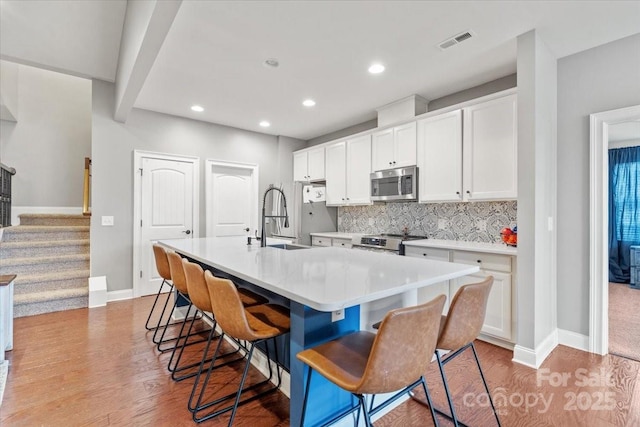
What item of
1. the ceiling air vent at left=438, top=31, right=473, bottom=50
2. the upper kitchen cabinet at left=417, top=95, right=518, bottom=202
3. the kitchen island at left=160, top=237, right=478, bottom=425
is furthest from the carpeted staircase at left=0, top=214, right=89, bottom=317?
the ceiling air vent at left=438, top=31, right=473, bottom=50

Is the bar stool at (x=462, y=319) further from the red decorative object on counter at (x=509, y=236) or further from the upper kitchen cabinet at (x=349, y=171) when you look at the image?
the upper kitchen cabinet at (x=349, y=171)

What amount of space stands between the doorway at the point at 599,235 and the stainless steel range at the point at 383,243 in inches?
62.3

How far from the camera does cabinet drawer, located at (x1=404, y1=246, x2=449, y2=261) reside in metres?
3.04

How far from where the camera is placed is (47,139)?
509cm

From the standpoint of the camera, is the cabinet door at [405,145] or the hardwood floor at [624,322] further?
the cabinet door at [405,145]

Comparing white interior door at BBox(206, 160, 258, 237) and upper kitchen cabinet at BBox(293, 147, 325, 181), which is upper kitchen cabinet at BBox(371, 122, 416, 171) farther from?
white interior door at BBox(206, 160, 258, 237)

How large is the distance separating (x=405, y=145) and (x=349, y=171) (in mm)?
1078

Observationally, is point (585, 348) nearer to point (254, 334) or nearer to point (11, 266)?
point (254, 334)

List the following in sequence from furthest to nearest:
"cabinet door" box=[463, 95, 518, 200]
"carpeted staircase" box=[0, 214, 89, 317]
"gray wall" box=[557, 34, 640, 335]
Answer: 1. "carpeted staircase" box=[0, 214, 89, 317]
2. "cabinet door" box=[463, 95, 518, 200]
3. "gray wall" box=[557, 34, 640, 335]

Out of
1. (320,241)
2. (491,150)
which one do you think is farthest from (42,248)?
(491,150)

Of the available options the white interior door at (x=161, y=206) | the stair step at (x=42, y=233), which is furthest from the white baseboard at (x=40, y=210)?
the white interior door at (x=161, y=206)

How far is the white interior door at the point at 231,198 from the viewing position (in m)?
4.90

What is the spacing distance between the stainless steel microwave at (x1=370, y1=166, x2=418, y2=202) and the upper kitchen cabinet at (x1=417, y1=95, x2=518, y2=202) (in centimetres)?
9

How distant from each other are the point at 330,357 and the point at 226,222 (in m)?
4.13
